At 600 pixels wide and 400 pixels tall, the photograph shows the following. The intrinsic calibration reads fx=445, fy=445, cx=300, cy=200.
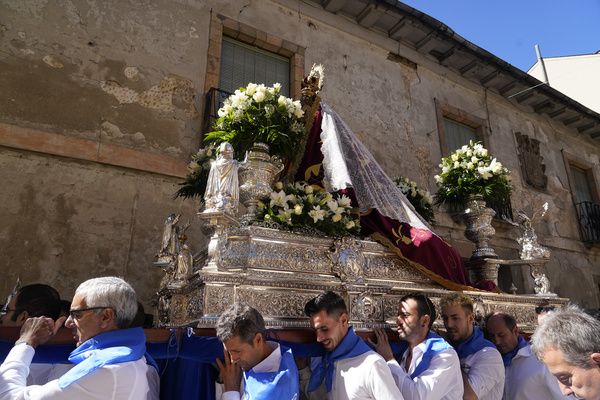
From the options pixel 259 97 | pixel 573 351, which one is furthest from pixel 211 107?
pixel 573 351

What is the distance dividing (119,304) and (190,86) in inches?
176

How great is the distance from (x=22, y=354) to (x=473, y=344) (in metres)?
2.41

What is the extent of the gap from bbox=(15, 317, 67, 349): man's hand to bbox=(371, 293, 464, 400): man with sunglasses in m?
1.64

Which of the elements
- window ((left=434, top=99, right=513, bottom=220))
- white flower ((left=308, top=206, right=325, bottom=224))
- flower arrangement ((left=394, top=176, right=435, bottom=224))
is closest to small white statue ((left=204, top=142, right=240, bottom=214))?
white flower ((left=308, top=206, right=325, bottom=224))

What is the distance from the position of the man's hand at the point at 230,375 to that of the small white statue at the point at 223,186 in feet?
3.12

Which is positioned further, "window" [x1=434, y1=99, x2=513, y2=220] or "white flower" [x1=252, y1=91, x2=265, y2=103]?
"window" [x1=434, y1=99, x2=513, y2=220]

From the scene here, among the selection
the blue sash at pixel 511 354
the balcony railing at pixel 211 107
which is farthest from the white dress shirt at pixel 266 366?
the balcony railing at pixel 211 107

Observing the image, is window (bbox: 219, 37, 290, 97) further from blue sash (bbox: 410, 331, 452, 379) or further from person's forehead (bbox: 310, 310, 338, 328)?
blue sash (bbox: 410, 331, 452, 379)

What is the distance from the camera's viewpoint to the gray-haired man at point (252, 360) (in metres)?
1.86

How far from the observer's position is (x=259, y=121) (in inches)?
131

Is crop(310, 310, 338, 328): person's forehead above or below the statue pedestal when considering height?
below

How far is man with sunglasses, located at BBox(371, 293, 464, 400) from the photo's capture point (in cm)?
229

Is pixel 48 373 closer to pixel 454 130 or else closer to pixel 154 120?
pixel 154 120

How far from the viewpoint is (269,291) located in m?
2.68
